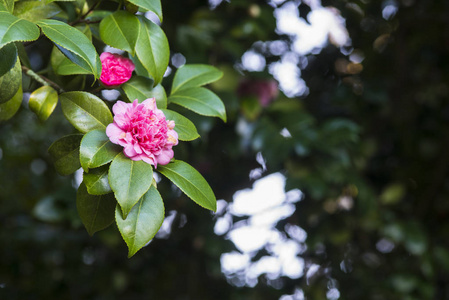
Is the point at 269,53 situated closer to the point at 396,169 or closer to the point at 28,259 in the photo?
the point at 396,169

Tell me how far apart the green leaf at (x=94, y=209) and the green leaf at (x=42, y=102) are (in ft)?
0.46

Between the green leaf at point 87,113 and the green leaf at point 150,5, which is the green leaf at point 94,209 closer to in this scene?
the green leaf at point 87,113

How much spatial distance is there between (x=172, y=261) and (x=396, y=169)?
887 millimetres

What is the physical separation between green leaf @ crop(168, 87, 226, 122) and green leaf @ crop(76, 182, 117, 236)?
0.56 feet

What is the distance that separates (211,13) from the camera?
1303 mm

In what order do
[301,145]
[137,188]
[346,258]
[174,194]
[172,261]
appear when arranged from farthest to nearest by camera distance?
[346,258] < [172,261] < [174,194] < [301,145] < [137,188]

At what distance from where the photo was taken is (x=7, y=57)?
0.46 meters

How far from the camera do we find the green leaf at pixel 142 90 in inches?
21.3

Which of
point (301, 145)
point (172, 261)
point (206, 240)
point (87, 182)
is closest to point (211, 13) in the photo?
point (301, 145)

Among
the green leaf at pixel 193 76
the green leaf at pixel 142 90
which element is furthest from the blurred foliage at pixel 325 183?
the green leaf at pixel 142 90

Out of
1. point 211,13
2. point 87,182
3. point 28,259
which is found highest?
point 87,182

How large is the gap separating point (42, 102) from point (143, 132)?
0.59 ft

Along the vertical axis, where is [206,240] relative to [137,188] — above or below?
below

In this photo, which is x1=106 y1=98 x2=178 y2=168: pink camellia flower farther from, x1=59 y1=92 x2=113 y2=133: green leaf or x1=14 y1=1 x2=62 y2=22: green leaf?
x1=14 y1=1 x2=62 y2=22: green leaf
